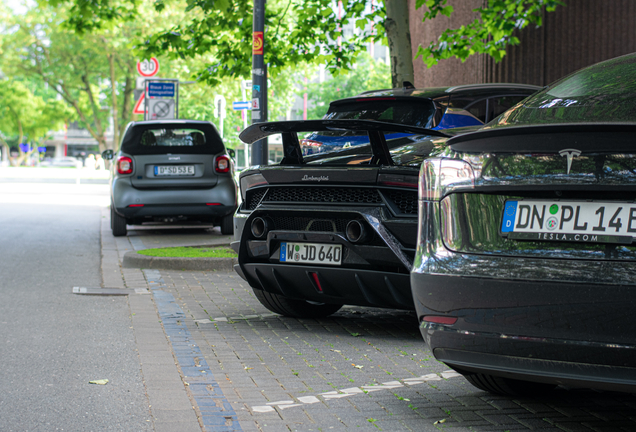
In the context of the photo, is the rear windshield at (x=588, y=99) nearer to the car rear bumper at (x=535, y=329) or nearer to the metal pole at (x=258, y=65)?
the car rear bumper at (x=535, y=329)

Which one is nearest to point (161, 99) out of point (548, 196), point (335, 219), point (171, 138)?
point (171, 138)

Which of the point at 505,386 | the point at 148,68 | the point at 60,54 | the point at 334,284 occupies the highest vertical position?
the point at 60,54

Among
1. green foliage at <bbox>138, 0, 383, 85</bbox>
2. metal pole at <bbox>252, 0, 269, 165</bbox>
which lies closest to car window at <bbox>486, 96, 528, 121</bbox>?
metal pole at <bbox>252, 0, 269, 165</bbox>

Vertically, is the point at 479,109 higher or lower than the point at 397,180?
higher

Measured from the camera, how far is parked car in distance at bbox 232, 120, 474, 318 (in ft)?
16.1

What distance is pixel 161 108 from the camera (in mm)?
17312

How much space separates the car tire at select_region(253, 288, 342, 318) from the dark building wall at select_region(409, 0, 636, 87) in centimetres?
1037

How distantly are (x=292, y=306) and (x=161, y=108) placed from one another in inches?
475

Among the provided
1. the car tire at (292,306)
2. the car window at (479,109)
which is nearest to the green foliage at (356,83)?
the car window at (479,109)

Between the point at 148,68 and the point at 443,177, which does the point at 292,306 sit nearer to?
the point at 443,177

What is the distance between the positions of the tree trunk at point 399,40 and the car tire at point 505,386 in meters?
7.74

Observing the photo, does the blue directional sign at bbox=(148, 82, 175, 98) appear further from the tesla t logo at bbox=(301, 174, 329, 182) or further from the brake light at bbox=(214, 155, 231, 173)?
the tesla t logo at bbox=(301, 174, 329, 182)

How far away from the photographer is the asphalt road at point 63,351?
3779 millimetres

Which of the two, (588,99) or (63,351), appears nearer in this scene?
(588,99)
